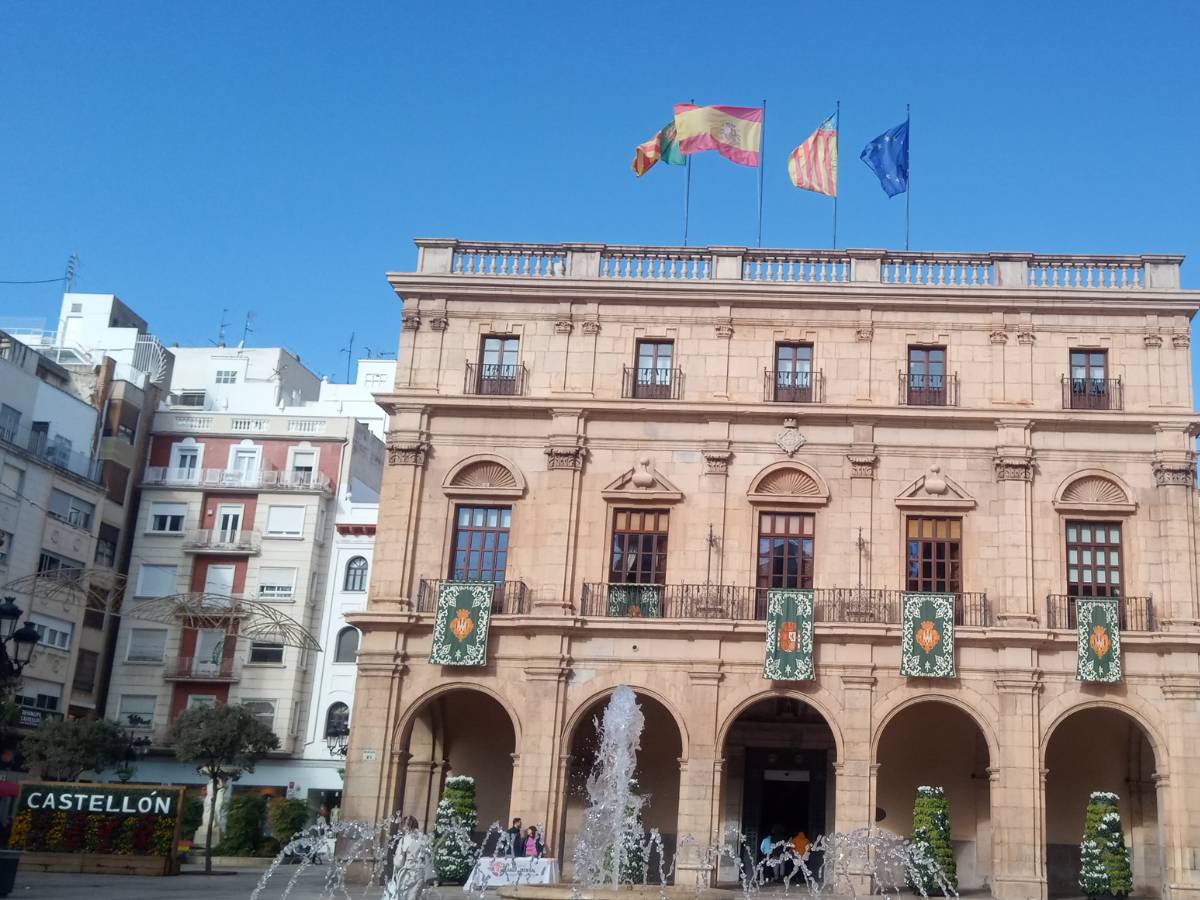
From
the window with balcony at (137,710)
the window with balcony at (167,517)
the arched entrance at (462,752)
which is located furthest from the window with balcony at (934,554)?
the window with balcony at (167,517)

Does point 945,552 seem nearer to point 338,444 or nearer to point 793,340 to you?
point 793,340

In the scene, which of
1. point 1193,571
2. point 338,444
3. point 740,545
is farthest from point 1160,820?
point 338,444

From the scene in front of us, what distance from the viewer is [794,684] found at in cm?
2764

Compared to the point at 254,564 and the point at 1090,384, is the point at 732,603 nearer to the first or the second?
the point at 1090,384

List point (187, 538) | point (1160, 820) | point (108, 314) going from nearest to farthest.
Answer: point (1160, 820)
point (187, 538)
point (108, 314)

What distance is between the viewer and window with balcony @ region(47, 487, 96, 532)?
44188mm

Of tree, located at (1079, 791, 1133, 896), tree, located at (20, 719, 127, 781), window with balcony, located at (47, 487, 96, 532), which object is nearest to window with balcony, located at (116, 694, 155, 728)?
window with balcony, located at (47, 487, 96, 532)

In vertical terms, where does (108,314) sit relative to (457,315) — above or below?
above

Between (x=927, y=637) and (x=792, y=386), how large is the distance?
245 inches

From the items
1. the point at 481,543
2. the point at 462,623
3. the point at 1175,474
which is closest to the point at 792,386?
the point at 481,543

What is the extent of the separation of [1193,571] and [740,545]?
9169 millimetres

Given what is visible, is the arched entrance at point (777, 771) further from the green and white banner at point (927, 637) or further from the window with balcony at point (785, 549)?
the green and white banner at point (927, 637)

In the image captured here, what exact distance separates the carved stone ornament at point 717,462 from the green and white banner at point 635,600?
8.96 feet

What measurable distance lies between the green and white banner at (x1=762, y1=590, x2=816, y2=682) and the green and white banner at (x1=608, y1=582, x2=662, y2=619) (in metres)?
2.40
